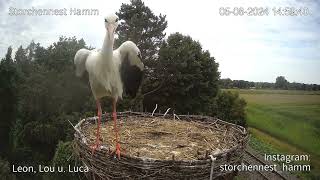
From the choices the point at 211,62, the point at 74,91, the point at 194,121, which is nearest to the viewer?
the point at 194,121

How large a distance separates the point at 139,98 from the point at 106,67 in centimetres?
548

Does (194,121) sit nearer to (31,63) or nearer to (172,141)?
(172,141)

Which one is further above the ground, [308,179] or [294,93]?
[294,93]

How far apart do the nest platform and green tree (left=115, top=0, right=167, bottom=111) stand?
15.4 feet

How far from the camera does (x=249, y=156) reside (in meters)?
3.92

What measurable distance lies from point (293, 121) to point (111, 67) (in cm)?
215

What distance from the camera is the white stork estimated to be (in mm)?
2309

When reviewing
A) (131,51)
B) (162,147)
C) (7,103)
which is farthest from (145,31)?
(162,147)

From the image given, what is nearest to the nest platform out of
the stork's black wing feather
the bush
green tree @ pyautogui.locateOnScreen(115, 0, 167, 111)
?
the stork's black wing feather

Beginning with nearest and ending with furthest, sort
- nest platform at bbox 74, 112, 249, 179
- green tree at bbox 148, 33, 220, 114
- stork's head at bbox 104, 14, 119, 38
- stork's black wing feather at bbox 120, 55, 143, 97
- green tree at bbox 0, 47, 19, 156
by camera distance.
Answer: nest platform at bbox 74, 112, 249, 179 < stork's head at bbox 104, 14, 119, 38 < stork's black wing feather at bbox 120, 55, 143, 97 < green tree at bbox 0, 47, 19, 156 < green tree at bbox 148, 33, 220, 114

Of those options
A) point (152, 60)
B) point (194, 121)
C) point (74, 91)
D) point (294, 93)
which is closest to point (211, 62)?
point (152, 60)

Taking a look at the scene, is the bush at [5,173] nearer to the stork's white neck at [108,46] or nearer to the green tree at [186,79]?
the green tree at [186,79]

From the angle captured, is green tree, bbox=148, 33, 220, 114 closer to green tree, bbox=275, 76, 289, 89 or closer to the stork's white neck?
green tree, bbox=275, 76, 289, 89

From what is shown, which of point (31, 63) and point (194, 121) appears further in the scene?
point (31, 63)
